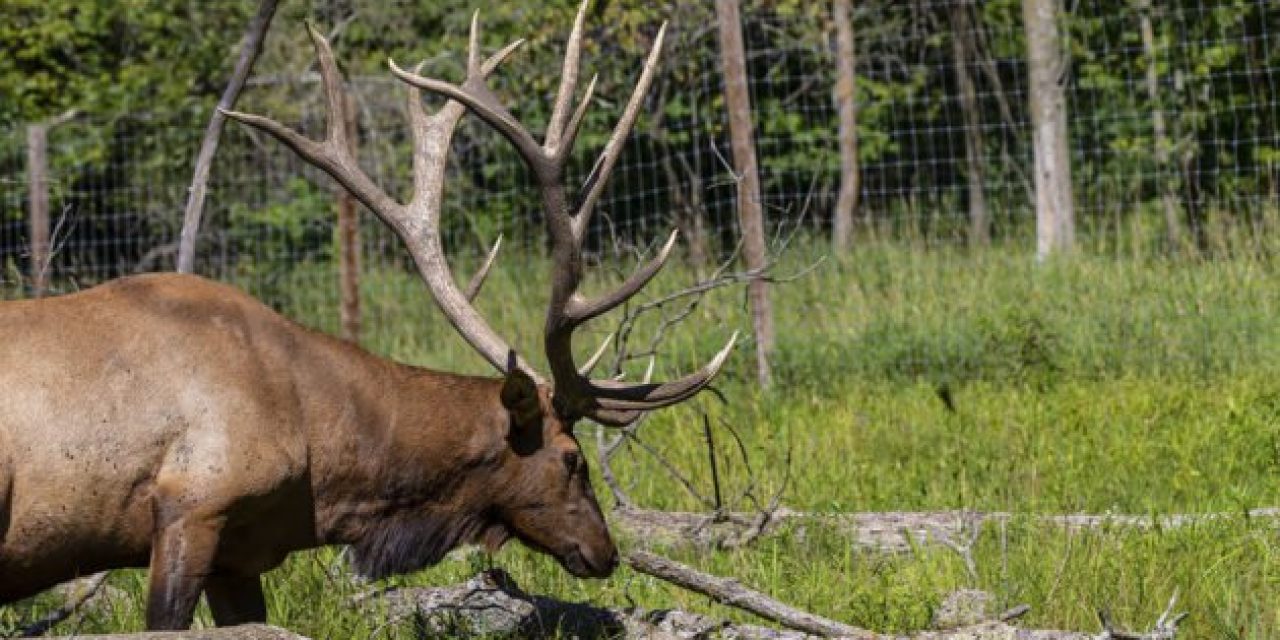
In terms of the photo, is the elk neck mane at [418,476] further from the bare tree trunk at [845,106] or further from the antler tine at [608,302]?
the bare tree trunk at [845,106]

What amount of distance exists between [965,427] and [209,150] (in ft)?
10.3

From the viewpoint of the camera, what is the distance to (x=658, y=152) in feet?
61.0

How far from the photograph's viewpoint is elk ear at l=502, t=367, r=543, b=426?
5.21 m

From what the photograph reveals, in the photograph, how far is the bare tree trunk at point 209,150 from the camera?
675 centimetres

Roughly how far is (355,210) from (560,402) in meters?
5.61

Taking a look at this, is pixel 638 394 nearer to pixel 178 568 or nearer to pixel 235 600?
pixel 235 600

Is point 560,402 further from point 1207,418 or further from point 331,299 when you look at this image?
point 331,299

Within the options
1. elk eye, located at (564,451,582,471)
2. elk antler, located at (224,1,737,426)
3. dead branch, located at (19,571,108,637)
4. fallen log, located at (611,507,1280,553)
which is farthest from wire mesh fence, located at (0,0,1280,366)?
dead branch, located at (19,571,108,637)

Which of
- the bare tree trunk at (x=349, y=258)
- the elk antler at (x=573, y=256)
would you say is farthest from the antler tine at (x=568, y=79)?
the bare tree trunk at (x=349, y=258)

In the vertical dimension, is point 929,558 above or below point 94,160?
below

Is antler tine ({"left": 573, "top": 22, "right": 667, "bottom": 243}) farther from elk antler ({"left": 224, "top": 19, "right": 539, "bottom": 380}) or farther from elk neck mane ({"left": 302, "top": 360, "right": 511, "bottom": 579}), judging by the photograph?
elk neck mane ({"left": 302, "top": 360, "right": 511, "bottom": 579})

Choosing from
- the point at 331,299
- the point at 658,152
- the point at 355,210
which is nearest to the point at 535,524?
the point at 355,210

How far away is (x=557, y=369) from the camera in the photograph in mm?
5305

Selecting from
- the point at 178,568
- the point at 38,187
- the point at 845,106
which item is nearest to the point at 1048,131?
the point at 845,106
